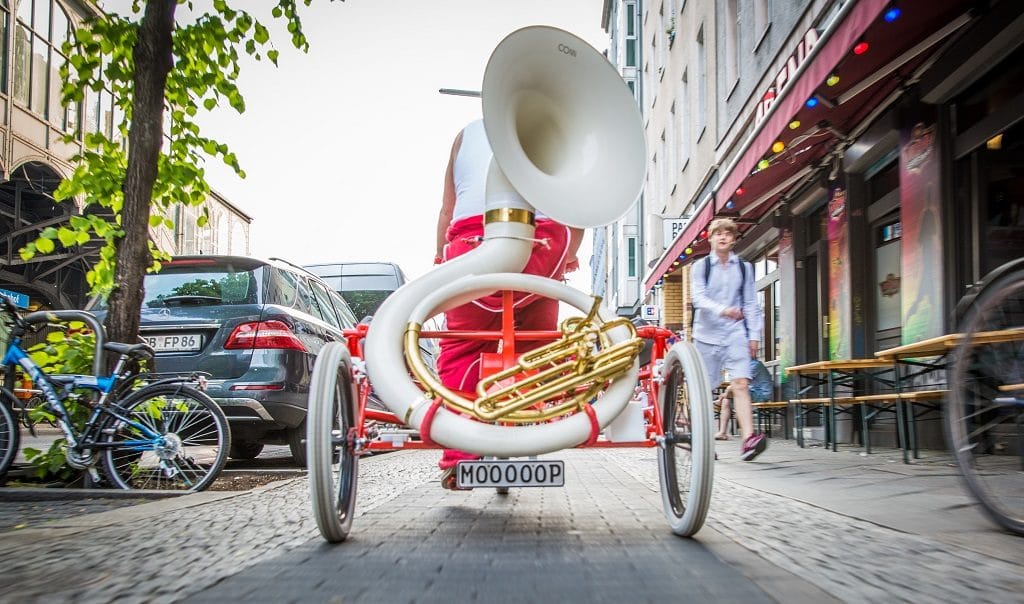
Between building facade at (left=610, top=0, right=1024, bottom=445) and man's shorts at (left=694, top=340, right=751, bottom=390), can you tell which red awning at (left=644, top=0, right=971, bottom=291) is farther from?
man's shorts at (left=694, top=340, right=751, bottom=390)

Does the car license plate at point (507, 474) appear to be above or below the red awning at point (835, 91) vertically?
below

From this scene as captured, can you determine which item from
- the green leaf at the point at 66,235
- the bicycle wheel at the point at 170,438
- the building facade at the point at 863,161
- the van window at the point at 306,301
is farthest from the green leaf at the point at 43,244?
the building facade at the point at 863,161

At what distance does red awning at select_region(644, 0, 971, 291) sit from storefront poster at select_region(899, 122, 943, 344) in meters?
0.64

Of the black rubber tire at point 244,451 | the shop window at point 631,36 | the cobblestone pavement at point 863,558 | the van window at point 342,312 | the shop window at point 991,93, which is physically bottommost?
the black rubber tire at point 244,451

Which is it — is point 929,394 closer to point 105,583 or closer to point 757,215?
point 105,583

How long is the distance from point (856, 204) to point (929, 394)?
4.39m

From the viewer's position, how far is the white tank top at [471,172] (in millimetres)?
4398

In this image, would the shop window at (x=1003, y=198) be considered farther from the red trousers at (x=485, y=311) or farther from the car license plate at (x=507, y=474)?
the car license plate at (x=507, y=474)

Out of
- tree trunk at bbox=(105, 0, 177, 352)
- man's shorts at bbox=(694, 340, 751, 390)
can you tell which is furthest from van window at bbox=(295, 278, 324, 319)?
man's shorts at bbox=(694, 340, 751, 390)

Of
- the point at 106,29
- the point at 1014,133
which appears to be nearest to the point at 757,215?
the point at 1014,133

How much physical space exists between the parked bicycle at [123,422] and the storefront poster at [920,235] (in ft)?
20.5

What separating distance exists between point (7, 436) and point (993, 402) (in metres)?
5.05

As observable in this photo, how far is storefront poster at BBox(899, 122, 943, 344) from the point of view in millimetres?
8680

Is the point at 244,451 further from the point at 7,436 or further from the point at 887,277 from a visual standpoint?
the point at 887,277
